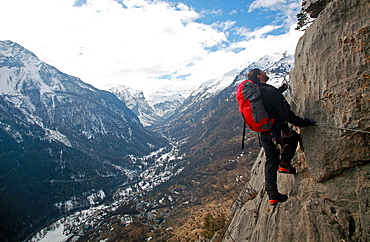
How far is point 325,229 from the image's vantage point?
488cm

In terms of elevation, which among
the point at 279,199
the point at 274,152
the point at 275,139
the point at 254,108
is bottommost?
the point at 279,199

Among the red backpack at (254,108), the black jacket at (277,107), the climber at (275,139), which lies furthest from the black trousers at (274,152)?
the black jacket at (277,107)

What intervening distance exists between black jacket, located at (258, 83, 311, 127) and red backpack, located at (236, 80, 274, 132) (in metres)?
0.16

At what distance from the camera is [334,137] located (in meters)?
5.11

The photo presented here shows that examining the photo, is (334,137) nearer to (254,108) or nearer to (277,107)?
(277,107)

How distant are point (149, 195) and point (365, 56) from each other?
18091cm

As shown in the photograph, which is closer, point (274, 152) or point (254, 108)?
point (254, 108)

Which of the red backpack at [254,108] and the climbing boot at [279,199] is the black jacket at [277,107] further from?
the climbing boot at [279,199]

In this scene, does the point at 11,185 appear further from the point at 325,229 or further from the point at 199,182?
the point at 325,229

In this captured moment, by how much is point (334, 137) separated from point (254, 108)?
2100 millimetres

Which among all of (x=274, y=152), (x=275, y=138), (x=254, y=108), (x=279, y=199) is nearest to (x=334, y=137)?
(x=275, y=138)

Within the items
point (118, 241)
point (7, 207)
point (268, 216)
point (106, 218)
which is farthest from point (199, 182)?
point (268, 216)

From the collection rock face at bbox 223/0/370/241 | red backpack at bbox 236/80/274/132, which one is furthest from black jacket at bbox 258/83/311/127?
rock face at bbox 223/0/370/241

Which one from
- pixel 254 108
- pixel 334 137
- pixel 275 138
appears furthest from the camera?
pixel 275 138
